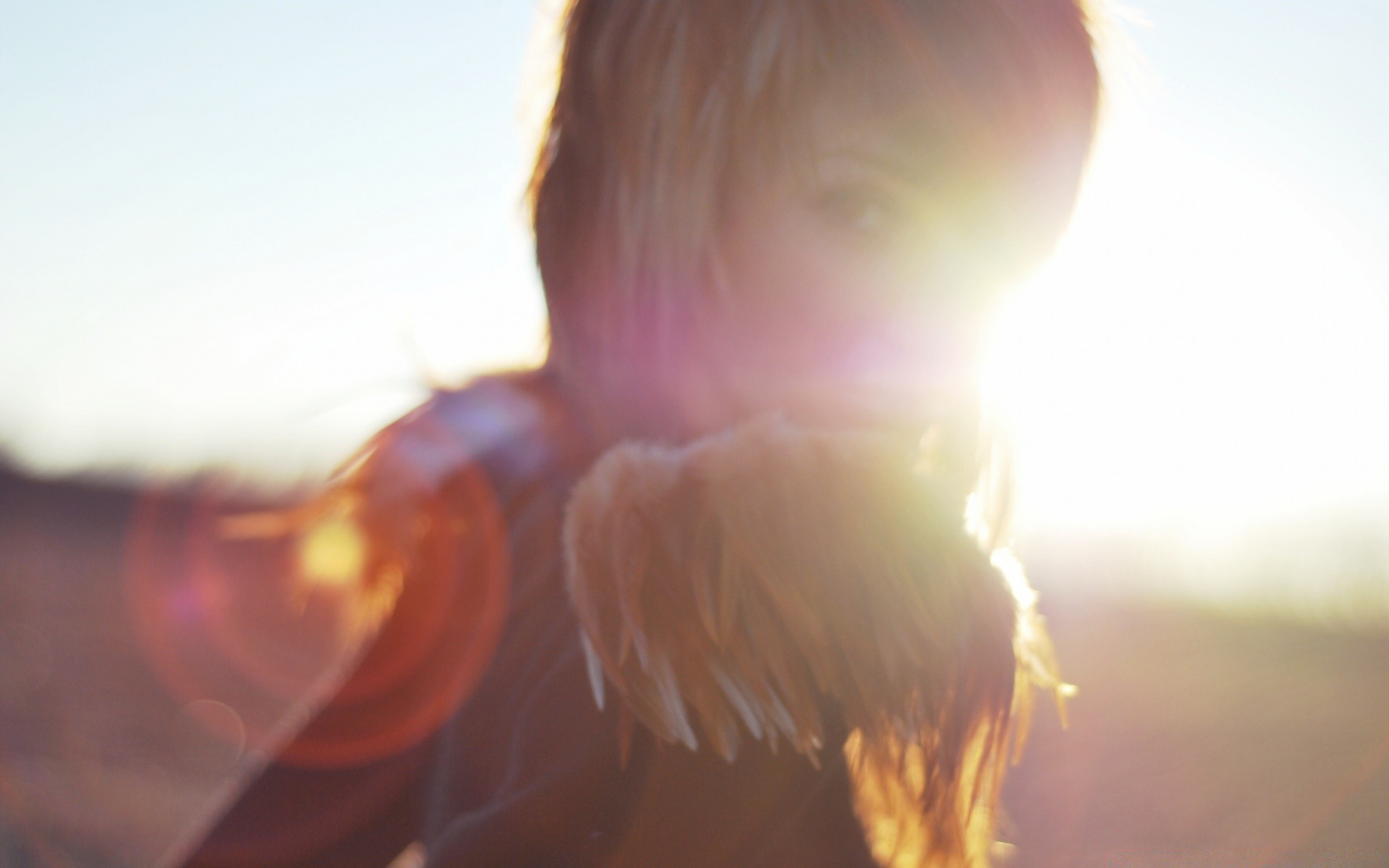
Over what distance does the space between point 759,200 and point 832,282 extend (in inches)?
4.8

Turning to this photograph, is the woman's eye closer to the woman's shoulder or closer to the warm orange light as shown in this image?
the woman's shoulder

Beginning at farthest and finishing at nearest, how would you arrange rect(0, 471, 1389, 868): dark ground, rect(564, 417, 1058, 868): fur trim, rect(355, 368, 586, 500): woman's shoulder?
rect(0, 471, 1389, 868): dark ground < rect(355, 368, 586, 500): woman's shoulder < rect(564, 417, 1058, 868): fur trim

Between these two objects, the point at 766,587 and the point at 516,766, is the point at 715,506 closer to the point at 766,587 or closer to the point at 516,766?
the point at 766,587

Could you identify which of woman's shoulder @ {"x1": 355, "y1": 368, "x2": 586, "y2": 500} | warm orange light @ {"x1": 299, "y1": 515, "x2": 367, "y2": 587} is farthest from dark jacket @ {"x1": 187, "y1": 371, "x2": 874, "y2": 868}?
warm orange light @ {"x1": 299, "y1": 515, "x2": 367, "y2": 587}

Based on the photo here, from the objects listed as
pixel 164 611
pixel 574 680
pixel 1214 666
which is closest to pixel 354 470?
pixel 574 680

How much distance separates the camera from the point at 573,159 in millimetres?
959

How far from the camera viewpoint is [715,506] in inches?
27.0

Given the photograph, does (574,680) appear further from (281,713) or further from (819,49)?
(281,713)

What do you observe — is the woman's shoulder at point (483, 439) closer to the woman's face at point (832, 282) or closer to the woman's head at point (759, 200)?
the woman's head at point (759, 200)

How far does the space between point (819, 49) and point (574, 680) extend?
702 mm

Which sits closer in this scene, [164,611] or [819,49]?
[819,49]

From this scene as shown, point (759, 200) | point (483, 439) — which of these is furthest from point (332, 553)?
point (759, 200)

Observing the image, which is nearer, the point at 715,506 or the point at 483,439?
the point at 715,506

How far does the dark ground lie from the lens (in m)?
3.38
